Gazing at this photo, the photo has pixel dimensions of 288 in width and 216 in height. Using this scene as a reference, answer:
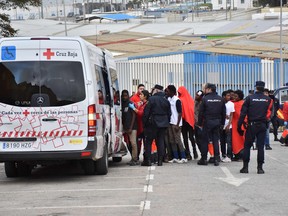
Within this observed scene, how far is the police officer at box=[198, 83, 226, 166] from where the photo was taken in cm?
1742

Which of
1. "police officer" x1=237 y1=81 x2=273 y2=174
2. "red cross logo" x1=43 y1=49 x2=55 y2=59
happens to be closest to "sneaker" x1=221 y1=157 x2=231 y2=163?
"police officer" x1=237 y1=81 x2=273 y2=174

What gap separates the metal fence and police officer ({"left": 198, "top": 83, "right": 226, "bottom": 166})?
89.0ft

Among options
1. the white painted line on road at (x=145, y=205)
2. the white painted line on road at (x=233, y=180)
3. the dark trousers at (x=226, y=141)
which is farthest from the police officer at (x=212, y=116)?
the white painted line on road at (x=145, y=205)

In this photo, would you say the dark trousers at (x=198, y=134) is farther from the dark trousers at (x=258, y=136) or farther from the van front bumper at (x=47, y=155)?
the van front bumper at (x=47, y=155)

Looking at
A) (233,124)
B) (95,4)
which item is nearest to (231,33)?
(233,124)

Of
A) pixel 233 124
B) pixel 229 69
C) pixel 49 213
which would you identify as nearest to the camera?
pixel 49 213

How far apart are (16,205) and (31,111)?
9.70ft

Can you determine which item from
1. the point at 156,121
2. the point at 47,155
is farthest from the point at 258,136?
the point at 47,155

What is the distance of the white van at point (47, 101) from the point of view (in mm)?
14484

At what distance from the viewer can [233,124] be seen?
19.2 metres

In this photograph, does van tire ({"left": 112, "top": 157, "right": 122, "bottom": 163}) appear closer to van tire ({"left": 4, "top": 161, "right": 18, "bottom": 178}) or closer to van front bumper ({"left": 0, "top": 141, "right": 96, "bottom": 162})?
van tire ({"left": 4, "top": 161, "right": 18, "bottom": 178})

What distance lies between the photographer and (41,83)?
14.6m

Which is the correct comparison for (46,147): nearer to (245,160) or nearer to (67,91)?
(67,91)

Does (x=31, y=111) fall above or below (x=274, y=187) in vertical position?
above
